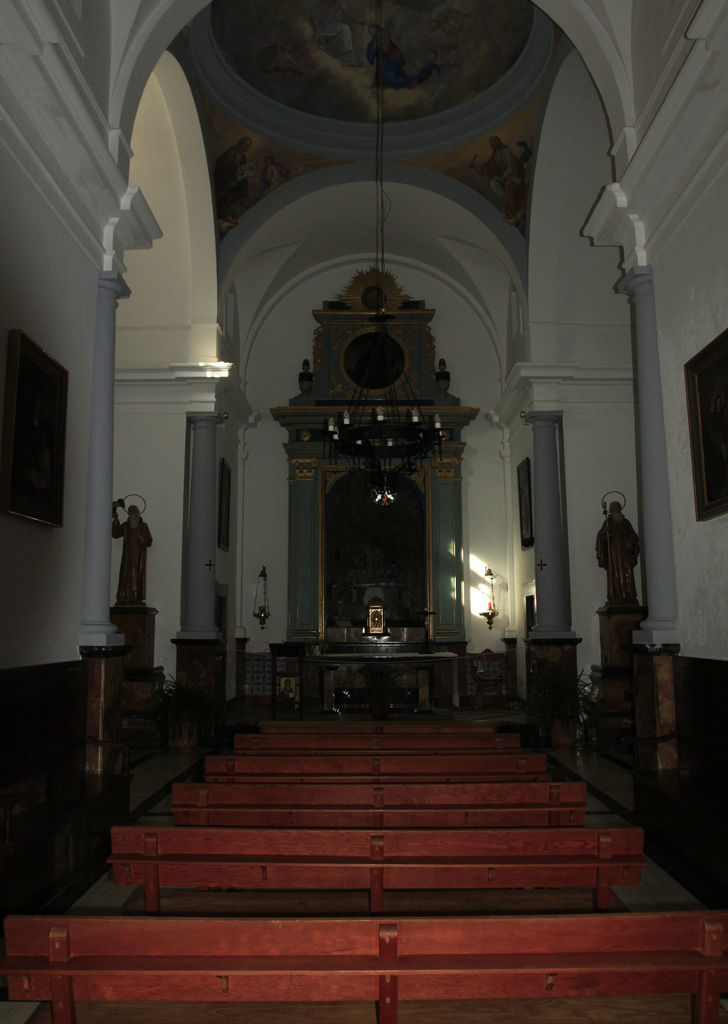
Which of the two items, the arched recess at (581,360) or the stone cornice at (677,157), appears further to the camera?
the arched recess at (581,360)

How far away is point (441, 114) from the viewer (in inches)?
443

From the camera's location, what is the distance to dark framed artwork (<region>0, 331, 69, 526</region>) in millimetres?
4449

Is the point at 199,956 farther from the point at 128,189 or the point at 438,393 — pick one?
the point at 438,393

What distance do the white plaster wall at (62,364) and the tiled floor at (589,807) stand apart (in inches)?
52.9

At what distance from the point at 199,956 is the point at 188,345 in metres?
9.52

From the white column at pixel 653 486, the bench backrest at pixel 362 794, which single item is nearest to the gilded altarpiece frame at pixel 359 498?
the white column at pixel 653 486

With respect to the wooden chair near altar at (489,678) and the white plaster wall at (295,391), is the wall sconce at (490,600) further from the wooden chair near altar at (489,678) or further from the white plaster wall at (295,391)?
the wooden chair near altar at (489,678)

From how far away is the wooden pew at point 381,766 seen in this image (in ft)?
16.9

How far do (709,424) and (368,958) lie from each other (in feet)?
12.4

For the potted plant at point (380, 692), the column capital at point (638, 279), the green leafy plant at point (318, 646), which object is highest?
the column capital at point (638, 279)

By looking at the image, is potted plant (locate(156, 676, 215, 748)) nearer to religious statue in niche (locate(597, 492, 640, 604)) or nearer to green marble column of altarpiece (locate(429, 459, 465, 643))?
religious statue in niche (locate(597, 492, 640, 604))

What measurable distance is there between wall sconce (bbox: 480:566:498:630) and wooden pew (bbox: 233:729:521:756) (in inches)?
292

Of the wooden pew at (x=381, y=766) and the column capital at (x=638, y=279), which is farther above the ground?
the column capital at (x=638, y=279)

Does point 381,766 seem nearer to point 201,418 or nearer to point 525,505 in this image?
point 201,418
